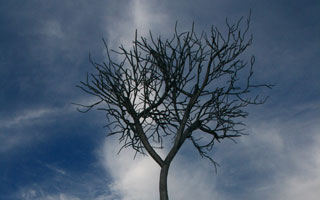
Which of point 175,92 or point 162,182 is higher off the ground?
point 175,92

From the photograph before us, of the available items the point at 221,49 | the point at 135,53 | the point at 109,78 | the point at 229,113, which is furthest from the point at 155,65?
the point at 229,113

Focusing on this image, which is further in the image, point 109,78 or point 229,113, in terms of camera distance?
point 229,113

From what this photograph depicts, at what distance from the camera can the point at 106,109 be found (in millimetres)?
7574

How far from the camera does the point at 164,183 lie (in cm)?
636

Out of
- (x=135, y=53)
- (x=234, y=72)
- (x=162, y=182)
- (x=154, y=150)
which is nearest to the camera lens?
(x=162, y=182)

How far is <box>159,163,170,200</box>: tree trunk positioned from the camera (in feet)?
20.5

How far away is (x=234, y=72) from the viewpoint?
25.9ft

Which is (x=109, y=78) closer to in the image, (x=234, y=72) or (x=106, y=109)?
(x=106, y=109)

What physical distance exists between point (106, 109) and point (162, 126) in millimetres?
1540

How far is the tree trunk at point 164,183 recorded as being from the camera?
6.26 metres

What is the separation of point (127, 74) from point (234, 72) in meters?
2.46

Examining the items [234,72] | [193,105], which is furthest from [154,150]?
[234,72]

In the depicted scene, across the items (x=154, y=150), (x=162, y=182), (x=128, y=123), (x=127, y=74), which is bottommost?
(x=162, y=182)

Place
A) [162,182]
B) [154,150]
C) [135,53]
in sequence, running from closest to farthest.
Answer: [162,182], [154,150], [135,53]
